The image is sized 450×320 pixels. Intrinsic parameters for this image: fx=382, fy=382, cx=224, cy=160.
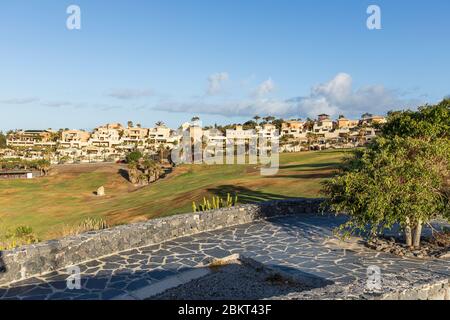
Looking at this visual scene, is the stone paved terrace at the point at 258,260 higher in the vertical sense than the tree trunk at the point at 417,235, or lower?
lower

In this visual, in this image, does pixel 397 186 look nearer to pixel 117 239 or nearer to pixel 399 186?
pixel 399 186

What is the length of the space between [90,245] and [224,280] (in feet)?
14.6

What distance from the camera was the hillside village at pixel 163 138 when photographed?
351 ft

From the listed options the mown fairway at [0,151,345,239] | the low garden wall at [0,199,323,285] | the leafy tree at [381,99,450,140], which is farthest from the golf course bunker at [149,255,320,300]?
the mown fairway at [0,151,345,239]

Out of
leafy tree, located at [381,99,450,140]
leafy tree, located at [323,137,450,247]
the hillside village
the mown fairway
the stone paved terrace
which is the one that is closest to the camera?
the stone paved terrace

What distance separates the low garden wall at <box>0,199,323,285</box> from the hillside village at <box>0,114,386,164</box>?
72862 mm

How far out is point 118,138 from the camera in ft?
509

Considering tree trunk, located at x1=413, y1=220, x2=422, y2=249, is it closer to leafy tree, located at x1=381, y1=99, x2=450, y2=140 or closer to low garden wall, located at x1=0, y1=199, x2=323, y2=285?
low garden wall, located at x1=0, y1=199, x2=323, y2=285

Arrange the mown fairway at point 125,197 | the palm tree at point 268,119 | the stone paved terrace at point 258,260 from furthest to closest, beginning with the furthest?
1. the palm tree at point 268,119
2. the mown fairway at point 125,197
3. the stone paved terrace at point 258,260

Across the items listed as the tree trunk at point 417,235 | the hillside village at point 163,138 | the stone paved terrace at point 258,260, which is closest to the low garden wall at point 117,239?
the stone paved terrace at point 258,260

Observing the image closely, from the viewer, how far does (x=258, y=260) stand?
12.0 m

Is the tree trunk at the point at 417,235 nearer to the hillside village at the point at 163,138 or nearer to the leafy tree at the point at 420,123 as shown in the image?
the leafy tree at the point at 420,123

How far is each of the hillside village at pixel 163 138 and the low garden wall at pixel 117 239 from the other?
72.9 m

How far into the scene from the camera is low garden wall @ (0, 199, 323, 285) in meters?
10.3
